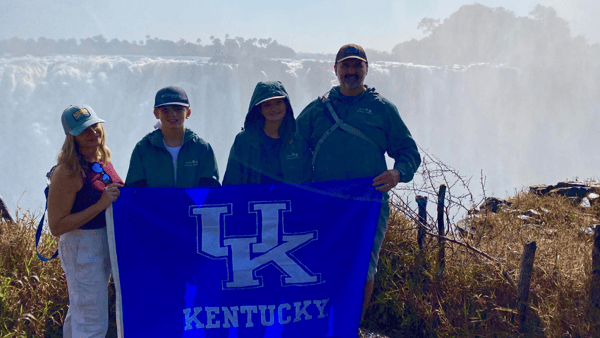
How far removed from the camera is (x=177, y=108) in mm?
2668

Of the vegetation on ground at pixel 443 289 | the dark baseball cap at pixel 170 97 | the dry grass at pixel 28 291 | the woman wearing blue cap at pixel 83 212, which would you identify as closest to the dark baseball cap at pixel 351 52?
the dark baseball cap at pixel 170 97

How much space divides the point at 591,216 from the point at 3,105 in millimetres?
54098

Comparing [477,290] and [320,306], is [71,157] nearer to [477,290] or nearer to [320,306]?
[320,306]

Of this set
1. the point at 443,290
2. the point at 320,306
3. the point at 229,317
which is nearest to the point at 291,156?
the point at 320,306

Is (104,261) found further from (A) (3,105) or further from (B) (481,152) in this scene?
(B) (481,152)

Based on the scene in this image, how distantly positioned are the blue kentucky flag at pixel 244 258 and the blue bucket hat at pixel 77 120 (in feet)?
1.56

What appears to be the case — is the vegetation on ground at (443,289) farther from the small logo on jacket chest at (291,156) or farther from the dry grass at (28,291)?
the small logo on jacket chest at (291,156)

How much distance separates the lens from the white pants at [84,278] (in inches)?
94.8

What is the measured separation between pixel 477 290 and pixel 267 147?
7.27ft

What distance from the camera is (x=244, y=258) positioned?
106 inches

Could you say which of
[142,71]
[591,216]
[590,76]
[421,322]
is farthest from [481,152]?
[421,322]

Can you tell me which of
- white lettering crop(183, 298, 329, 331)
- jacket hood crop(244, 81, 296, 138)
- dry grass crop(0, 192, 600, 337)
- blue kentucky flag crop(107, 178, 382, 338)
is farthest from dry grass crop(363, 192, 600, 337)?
jacket hood crop(244, 81, 296, 138)

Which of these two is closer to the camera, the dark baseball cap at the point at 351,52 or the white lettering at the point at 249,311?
the white lettering at the point at 249,311

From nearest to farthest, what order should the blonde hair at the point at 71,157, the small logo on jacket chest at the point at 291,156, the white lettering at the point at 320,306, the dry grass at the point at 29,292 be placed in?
the blonde hair at the point at 71,157 → the white lettering at the point at 320,306 → the small logo on jacket chest at the point at 291,156 → the dry grass at the point at 29,292
